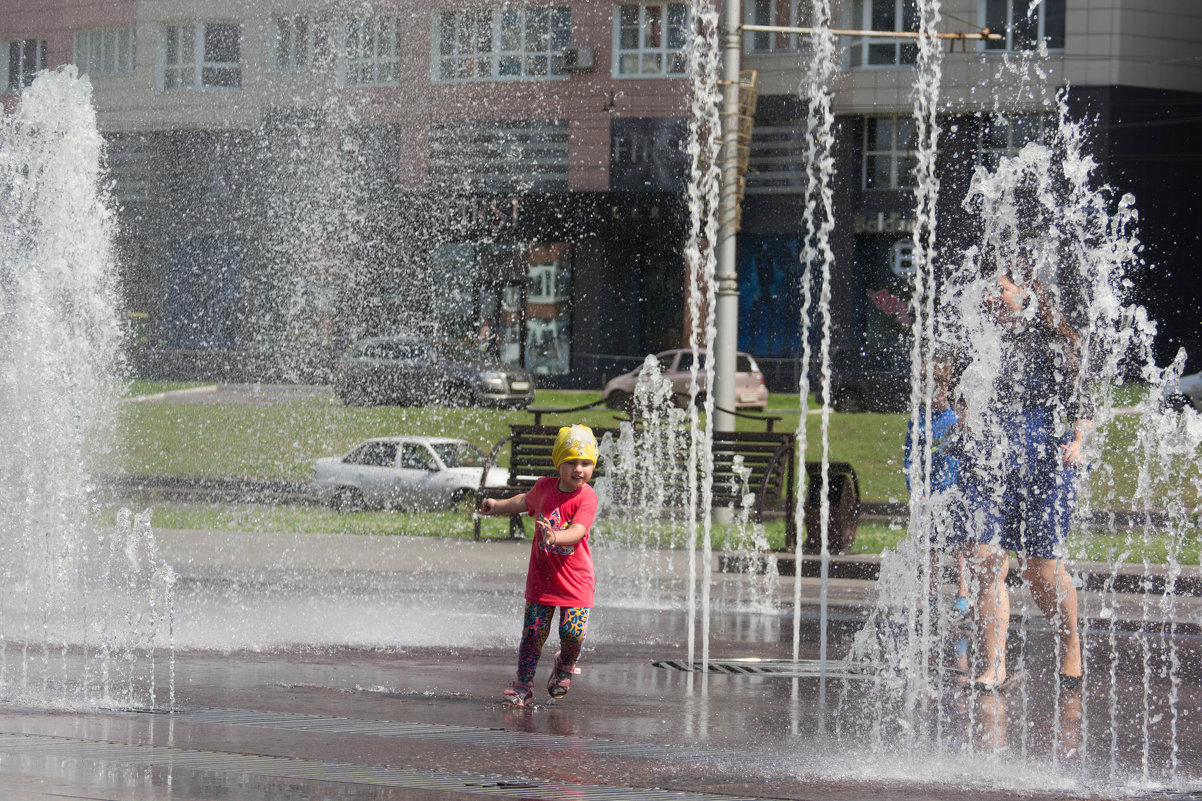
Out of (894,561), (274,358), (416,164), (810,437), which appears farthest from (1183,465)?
(274,358)

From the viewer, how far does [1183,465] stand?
23.0m

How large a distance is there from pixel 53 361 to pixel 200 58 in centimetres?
1981

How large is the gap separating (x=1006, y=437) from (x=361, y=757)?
322cm

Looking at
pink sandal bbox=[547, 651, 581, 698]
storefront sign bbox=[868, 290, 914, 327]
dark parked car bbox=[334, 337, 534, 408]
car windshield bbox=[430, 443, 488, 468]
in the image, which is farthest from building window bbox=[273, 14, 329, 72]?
pink sandal bbox=[547, 651, 581, 698]

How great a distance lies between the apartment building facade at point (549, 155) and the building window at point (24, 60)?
8 cm

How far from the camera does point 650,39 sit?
111ft

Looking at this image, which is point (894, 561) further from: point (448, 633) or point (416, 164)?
point (416, 164)

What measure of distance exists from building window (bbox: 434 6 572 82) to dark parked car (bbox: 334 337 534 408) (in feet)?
18.2

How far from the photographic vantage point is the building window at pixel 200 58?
29.1 m

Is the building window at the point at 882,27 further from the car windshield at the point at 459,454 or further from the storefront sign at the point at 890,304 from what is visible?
the car windshield at the point at 459,454

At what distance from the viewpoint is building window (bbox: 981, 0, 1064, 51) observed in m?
32.6

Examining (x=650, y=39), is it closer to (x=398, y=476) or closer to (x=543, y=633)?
(x=398, y=476)

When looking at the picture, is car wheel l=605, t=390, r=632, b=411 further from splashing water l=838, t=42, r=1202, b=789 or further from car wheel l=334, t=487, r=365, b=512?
splashing water l=838, t=42, r=1202, b=789

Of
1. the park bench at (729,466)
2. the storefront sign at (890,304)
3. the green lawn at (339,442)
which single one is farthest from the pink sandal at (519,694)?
the storefront sign at (890,304)
